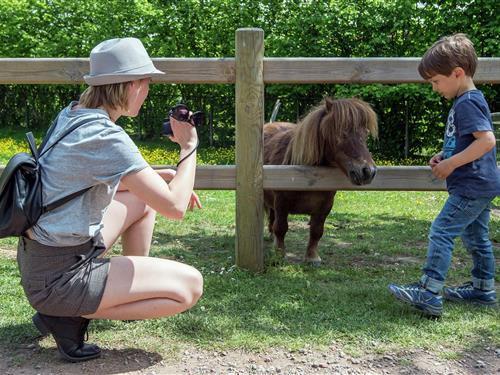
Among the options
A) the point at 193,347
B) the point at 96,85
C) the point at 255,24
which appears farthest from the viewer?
the point at 255,24

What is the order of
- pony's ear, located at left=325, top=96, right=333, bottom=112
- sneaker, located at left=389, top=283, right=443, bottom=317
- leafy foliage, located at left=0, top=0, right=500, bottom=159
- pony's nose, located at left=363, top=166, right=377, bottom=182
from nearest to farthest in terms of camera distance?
sneaker, located at left=389, top=283, right=443, bottom=317
pony's nose, located at left=363, top=166, right=377, bottom=182
pony's ear, located at left=325, top=96, right=333, bottom=112
leafy foliage, located at left=0, top=0, right=500, bottom=159

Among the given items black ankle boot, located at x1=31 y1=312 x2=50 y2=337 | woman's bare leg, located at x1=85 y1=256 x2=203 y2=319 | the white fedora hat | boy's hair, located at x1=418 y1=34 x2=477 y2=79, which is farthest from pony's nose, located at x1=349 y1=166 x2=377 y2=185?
black ankle boot, located at x1=31 y1=312 x2=50 y2=337

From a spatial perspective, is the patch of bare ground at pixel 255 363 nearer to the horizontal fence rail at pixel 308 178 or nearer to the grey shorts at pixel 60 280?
the grey shorts at pixel 60 280

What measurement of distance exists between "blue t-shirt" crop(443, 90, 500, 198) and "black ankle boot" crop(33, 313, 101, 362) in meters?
2.35

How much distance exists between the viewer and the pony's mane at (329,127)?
4535 mm

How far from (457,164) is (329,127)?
1.39 metres

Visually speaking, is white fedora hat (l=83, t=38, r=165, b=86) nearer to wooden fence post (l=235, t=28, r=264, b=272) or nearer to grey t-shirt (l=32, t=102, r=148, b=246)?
grey t-shirt (l=32, t=102, r=148, b=246)

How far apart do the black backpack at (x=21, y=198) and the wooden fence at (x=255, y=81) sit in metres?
1.76

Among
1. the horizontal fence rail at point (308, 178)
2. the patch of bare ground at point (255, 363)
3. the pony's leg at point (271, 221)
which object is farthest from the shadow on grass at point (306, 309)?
the horizontal fence rail at point (308, 178)

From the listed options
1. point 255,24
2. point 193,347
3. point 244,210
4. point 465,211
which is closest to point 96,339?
point 193,347

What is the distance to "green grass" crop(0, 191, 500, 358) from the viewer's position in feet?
10.5

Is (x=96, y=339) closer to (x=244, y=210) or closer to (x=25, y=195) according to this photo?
(x=25, y=195)

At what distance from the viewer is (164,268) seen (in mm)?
2898

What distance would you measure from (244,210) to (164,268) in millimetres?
1657
